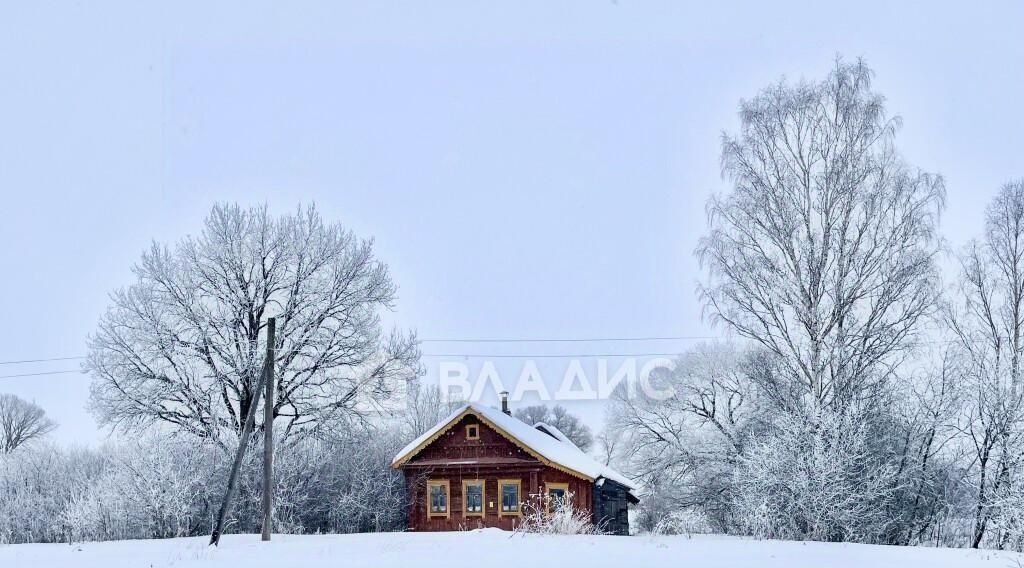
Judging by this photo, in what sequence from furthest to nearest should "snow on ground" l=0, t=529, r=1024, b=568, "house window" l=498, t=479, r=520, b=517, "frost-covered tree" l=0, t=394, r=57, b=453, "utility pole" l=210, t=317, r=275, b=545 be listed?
"frost-covered tree" l=0, t=394, r=57, b=453 → "house window" l=498, t=479, r=520, b=517 → "utility pole" l=210, t=317, r=275, b=545 → "snow on ground" l=0, t=529, r=1024, b=568

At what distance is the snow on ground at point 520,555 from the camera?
43.0 feet

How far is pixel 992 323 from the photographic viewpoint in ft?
86.9

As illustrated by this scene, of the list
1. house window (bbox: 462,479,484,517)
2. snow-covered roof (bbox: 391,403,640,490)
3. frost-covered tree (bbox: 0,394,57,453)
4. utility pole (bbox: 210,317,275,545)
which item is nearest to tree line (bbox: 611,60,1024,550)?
snow-covered roof (bbox: 391,403,640,490)

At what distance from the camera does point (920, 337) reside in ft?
68.9

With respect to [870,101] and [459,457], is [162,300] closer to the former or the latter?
[459,457]

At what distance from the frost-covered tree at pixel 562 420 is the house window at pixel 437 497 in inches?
1297

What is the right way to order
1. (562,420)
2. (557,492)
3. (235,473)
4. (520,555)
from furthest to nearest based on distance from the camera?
(562,420) → (557,492) → (235,473) → (520,555)

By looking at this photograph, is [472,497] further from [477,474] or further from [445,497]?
[445,497]

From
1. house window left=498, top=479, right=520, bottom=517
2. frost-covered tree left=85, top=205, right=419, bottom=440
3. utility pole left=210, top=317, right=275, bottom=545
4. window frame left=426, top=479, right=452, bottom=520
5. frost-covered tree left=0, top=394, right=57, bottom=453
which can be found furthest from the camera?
frost-covered tree left=0, top=394, right=57, bottom=453

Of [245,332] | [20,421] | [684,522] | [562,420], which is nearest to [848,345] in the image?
[684,522]

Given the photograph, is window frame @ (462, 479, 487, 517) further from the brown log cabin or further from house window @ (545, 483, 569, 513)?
house window @ (545, 483, 569, 513)

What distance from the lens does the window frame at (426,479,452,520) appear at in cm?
2842

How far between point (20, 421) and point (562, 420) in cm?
3535

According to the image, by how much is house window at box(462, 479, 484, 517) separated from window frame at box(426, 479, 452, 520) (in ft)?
1.48
